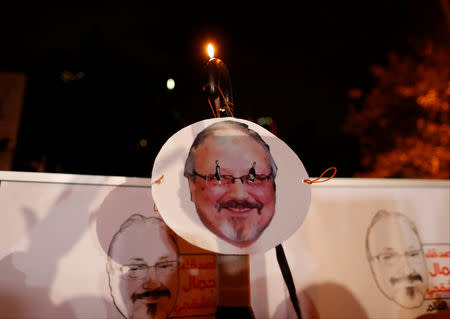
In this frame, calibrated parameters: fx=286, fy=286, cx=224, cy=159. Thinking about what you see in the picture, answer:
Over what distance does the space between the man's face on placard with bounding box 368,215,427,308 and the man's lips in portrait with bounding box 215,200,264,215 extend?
511 mm

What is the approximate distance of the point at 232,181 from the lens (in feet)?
2.03

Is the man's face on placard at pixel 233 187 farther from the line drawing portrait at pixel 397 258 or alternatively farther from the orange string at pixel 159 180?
the line drawing portrait at pixel 397 258

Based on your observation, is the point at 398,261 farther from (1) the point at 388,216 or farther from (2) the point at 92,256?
(2) the point at 92,256

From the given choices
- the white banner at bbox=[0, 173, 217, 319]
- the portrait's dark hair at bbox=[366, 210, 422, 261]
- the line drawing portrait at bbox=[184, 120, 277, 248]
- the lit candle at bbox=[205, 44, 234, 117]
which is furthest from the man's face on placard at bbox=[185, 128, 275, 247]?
the portrait's dark hair at bbox=[366, 210, 422, 261]

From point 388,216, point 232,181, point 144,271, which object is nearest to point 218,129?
point 232,181

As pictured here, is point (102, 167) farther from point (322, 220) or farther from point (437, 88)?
point (437, 88)

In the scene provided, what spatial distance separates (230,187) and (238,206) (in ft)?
0.14

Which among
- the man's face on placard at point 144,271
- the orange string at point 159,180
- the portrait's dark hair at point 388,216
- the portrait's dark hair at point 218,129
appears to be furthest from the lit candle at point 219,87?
the portrait's dark hair at point 388,216

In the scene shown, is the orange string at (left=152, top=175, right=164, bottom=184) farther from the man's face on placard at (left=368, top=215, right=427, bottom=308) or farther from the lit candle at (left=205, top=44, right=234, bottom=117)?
the man's face on placard at (left=368, top=215, right=427, bottom=308)

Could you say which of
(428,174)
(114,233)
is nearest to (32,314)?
(114,233)

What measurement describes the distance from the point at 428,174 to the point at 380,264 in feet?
9.72

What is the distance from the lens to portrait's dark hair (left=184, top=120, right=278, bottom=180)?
61cm

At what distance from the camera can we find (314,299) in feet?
2.70

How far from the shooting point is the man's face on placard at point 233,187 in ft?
1.93
